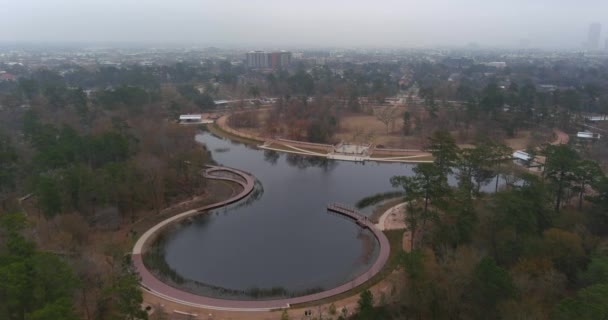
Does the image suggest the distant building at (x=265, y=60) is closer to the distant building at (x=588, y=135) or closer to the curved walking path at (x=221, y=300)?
the distant building at (x=588, y=135)

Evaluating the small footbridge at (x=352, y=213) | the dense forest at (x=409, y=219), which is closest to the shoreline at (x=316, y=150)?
the dense forest at (x=409, y=219)

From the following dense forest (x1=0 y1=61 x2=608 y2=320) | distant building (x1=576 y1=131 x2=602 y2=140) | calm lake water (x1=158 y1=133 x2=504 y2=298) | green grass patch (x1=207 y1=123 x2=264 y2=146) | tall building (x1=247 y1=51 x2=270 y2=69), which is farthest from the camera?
tall building (x1=247 y1=51 x2=270 y2=69)

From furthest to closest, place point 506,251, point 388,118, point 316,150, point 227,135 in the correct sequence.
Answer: point 388,118 → point 227,135 → point 316,150 → point 506,251

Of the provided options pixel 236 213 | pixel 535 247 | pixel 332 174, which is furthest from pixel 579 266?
A: pixel 332 174

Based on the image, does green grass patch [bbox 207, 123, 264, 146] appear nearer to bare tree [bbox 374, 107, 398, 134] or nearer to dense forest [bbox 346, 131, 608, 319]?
bare tree [bbox 374, 107, 398, 134]

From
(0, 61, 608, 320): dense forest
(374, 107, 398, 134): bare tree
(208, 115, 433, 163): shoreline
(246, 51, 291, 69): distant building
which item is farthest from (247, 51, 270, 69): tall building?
(0, 61, 608, 320): dense forest

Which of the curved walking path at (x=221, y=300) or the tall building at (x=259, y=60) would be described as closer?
the curved walking path at (x=221, y=300)

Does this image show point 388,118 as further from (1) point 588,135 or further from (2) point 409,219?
(2) point 409,219

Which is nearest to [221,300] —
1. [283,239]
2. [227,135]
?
[283,239]
